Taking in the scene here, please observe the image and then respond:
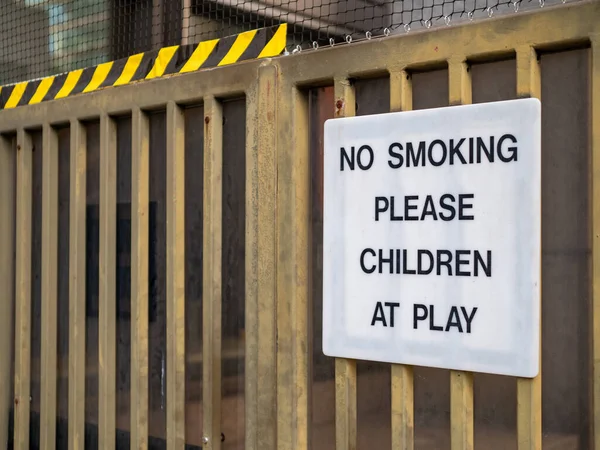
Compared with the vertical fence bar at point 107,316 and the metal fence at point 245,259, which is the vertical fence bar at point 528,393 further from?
the vertical fence bar at point 107,316

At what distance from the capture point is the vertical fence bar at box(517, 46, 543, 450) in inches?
87.8

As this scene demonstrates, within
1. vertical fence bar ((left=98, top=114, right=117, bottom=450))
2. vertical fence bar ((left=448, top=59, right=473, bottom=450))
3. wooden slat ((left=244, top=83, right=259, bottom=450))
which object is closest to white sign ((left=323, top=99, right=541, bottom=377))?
vertical fence bar ((left=448, top=59, right=473, bottom=450))

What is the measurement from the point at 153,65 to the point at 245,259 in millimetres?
1012

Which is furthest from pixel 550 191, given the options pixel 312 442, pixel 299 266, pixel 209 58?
pixel 209 58

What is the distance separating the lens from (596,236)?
216 cm

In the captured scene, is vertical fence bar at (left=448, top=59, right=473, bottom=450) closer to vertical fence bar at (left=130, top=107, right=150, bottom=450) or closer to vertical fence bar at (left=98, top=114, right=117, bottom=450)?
vertical fence bar at (left=130, top=107, right=150, bottom=450)

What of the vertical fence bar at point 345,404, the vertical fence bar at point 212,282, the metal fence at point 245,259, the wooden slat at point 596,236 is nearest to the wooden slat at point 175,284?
the metal fence at point 245,259

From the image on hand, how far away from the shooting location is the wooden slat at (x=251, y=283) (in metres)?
2.86

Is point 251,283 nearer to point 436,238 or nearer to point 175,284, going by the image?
point 175,284

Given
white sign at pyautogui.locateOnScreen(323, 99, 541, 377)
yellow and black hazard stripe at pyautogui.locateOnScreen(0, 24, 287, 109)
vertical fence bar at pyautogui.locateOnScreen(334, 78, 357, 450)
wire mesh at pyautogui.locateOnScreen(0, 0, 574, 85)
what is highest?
wire mesh at pyautogui.locateOnScreen(0, 0, 574, 85)

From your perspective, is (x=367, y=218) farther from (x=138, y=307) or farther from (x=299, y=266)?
(x=138, y=307)

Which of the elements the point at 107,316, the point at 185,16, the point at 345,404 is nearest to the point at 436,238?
the point at 345,404

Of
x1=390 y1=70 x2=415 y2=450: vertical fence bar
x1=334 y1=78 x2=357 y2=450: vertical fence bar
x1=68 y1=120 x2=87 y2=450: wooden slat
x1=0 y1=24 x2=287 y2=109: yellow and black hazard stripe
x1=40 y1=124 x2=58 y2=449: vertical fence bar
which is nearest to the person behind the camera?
x1=390 y1=70 x2=415 y2=450: vertical fence bar

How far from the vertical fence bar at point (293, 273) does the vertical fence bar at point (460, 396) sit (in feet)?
1.90
